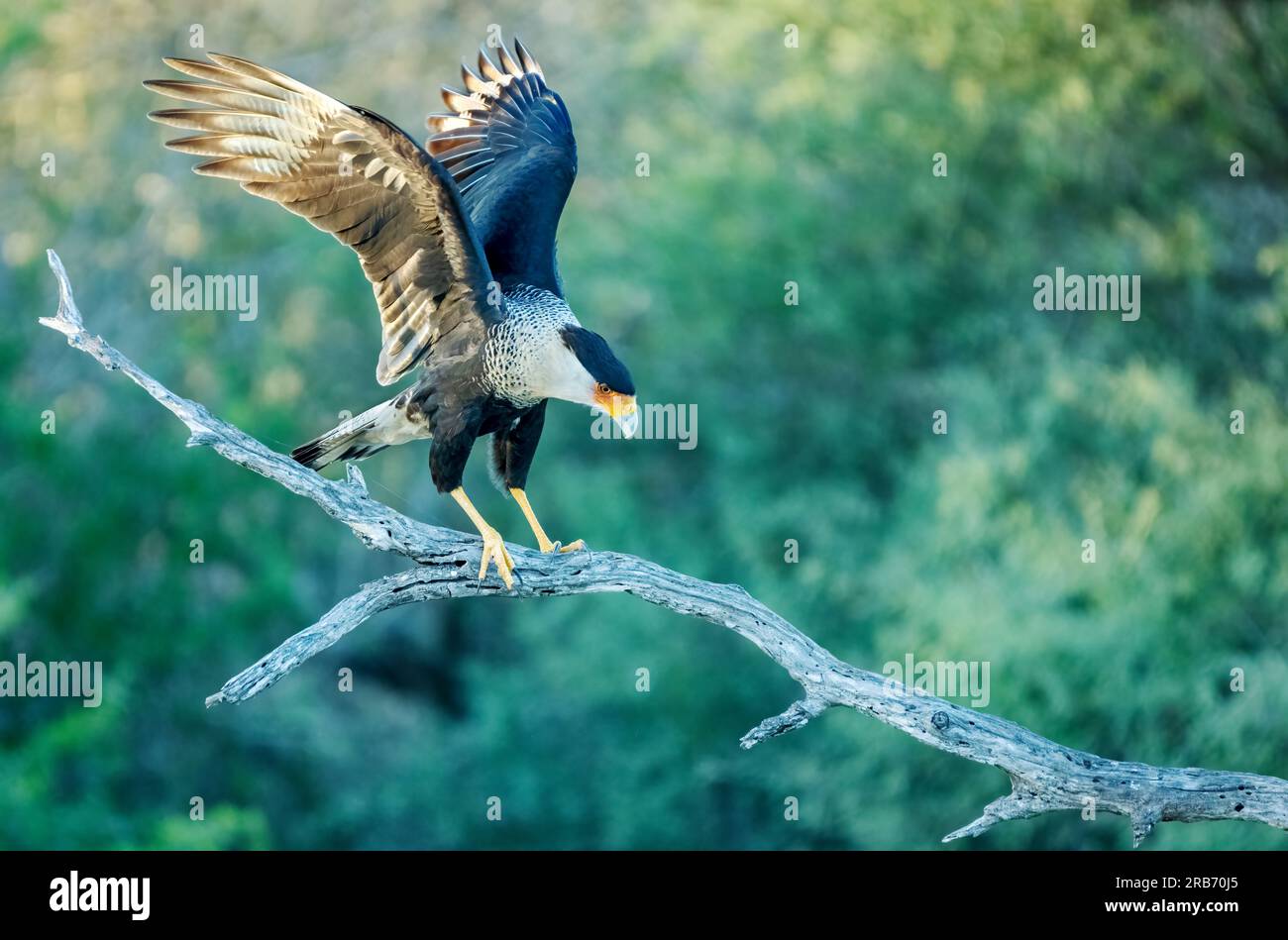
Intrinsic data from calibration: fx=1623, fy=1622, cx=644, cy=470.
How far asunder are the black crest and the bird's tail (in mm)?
958

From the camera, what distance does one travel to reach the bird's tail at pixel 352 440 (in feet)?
22.1

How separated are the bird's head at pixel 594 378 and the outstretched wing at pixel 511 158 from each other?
0.93 metres

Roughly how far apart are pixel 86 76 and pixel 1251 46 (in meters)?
14.1

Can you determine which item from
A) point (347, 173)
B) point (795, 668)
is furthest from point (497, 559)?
point (347, 173)

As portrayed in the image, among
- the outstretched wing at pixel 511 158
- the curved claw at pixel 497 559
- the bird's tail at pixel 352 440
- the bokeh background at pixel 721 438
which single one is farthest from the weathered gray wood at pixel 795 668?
the bokeh background at pixel 721 438

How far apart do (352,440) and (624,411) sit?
141 cm

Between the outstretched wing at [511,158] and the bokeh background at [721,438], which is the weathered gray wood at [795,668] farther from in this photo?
the bokeh background at [721,438]

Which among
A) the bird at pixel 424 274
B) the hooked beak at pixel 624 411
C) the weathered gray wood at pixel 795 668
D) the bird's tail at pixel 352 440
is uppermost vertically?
the bird at pixel 424 274

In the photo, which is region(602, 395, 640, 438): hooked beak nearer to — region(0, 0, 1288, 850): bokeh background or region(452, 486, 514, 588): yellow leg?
region(452, 486, 514, 588): yellow leg

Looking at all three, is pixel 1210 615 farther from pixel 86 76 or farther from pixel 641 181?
pixel 86 76

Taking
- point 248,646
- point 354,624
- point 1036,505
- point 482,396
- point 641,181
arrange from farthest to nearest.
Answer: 1. point 641,181
2. point 248,646
3. point 1036,505
4. point 482,396
5. point 354,624

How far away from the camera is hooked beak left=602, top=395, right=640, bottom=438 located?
5988mm

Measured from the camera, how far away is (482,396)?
6.48m

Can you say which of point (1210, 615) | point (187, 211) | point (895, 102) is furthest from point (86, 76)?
point (1210, 615)
